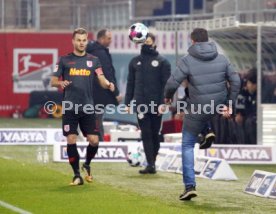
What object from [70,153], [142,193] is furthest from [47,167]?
[142,193]

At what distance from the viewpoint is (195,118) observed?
53.0 ft

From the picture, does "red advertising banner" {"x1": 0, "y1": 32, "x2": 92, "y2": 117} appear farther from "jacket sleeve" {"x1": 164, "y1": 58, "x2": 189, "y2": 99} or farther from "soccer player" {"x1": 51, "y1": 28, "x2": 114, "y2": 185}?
"jacket sleeve" {"x1": 164, "y1": 58, "x2": 189, "y2": 99}

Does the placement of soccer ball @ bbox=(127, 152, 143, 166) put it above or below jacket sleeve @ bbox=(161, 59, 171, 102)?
below

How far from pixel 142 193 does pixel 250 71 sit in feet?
27.0

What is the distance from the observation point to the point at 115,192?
16.6 metres

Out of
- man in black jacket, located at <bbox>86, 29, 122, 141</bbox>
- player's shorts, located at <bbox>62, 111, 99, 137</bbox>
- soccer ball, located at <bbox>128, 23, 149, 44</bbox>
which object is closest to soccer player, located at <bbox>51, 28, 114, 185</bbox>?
player's shorts, located at <bbox>62, 111, 99, 137</bbox>

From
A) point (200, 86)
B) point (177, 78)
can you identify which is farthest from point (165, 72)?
point (177, 78)

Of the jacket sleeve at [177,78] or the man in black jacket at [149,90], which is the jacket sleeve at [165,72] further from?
the jacket sleeve at [177,78]

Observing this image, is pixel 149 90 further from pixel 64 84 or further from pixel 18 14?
pixel 18 14

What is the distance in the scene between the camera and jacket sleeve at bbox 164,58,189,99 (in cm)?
1595

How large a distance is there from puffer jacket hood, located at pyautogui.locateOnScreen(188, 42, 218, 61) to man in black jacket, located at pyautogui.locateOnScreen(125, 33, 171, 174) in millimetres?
3813

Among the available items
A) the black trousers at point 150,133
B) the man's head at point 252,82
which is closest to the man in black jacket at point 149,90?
the black trousers at point 150,133

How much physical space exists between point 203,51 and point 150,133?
417 centimetres

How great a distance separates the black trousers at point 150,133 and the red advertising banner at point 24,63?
19282 mm
